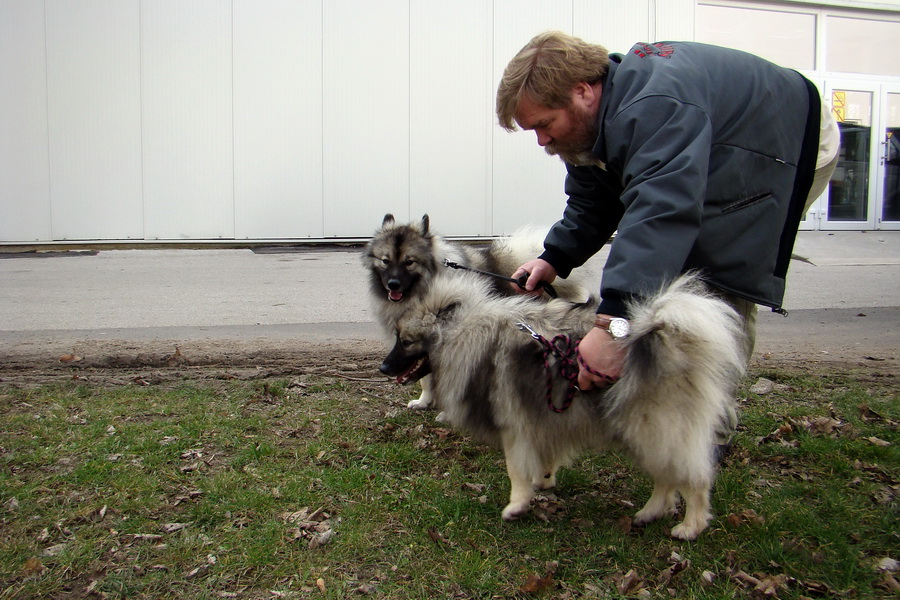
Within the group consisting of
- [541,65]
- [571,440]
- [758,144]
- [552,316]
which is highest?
[541,65]

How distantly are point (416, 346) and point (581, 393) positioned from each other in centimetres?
79

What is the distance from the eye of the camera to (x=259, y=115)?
11.2 m

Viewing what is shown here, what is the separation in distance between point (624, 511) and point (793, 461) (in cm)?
106

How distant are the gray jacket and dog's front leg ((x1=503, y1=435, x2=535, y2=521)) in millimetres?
879

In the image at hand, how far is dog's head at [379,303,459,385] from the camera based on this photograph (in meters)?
3.14

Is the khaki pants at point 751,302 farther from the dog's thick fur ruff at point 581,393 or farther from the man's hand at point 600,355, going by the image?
the man's hand at point 600,355

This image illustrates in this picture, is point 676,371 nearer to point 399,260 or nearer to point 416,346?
point 416,346

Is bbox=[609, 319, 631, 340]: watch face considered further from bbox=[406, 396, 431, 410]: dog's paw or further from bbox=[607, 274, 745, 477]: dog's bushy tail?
bbox=[406, 396, 431, 410]: dog's paw

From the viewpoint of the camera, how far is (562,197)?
1234 cm

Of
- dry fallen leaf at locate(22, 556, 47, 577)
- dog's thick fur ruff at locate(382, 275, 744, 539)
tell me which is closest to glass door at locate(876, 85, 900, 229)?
dog's thick fur ruff at locate(382, 275, 744, 539)

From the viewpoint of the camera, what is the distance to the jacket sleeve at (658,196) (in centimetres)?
227

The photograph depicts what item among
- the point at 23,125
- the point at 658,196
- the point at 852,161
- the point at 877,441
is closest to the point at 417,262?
the point at 658,196

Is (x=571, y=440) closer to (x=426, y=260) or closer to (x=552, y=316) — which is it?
(x=552, y=316)

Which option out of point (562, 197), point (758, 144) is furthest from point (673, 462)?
point (562, 197)
